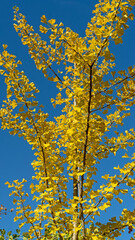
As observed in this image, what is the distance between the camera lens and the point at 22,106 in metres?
2.54

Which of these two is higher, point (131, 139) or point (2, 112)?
point (2, 112)

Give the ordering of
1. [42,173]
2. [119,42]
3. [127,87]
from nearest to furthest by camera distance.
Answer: [119,42] → [127,87] → [42,173]

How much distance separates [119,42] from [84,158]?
145 centimetres

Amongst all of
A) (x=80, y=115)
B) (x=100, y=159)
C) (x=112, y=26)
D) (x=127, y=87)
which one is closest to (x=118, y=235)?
(x=100, y=159)

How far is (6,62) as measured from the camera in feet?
8.63

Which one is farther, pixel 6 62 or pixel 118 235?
pixel 118 235

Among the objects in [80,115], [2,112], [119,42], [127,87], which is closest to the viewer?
[119,42]

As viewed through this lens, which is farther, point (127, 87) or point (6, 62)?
point (127, 87)

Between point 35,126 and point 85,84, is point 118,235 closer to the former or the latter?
point 35,126

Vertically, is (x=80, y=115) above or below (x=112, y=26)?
below

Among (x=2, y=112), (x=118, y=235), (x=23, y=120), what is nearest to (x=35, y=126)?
(x=23, y=120)

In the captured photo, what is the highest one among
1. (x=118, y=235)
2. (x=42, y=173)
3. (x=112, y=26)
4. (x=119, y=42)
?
(x=112, y=26)

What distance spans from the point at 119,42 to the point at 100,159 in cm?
196

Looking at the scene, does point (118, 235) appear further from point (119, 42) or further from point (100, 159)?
point (119, 42)
